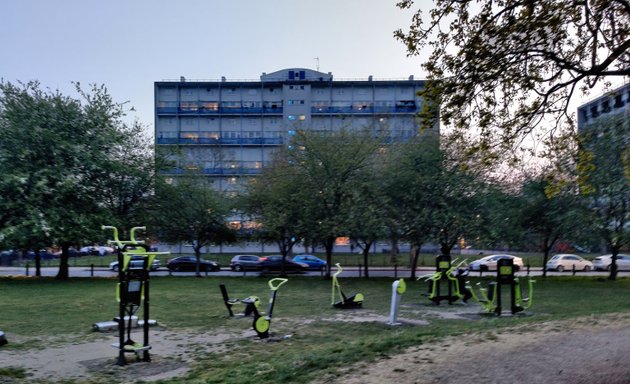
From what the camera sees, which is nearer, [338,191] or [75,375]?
[75,375]

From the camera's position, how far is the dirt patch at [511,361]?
20.7 feet

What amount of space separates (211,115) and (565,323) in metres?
72.3

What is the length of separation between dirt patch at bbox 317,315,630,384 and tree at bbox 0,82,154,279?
70.6 ft

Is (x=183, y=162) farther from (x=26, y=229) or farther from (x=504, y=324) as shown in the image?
(x=504, y=324)

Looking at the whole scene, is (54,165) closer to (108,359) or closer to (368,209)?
(368,209)

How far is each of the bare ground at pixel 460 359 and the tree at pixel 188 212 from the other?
2246 cm

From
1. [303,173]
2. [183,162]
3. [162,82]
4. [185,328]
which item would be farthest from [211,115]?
[185,328]

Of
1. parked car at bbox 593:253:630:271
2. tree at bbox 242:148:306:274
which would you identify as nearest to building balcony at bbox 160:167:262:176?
tree at bbox 242:148:306:274

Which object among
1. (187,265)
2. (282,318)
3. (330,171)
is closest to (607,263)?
(330,171)

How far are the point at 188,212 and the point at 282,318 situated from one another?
2084 centimetres

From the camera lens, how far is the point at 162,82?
78.2 metres

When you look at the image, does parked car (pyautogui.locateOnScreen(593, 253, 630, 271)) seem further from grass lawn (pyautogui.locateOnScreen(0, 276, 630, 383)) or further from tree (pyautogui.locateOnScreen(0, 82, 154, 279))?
tree (pyautogui.locateOnScreen(0, 82, 154, 279))

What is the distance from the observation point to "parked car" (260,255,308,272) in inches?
1551

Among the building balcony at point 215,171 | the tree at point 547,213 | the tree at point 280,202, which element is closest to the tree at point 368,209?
the tree at point 280,202
